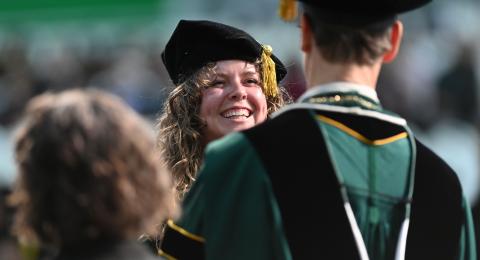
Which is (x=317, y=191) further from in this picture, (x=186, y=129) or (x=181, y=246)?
(x=186, y=129)

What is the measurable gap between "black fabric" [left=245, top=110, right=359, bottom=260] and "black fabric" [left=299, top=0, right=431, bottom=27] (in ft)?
1.06

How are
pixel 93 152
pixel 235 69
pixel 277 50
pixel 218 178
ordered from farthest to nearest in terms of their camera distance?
pixel 277 50 → pixel 235 69 → pixel 218 178 → pixel 93 152

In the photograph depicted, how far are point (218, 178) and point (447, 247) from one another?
2.43 feet

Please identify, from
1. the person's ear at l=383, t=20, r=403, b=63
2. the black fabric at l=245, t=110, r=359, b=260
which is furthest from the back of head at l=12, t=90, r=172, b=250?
the person's ear at l=383, t=20, r=403, b=63

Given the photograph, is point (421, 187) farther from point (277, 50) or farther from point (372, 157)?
point (277, 50)

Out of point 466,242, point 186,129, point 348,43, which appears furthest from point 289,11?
point 186,129

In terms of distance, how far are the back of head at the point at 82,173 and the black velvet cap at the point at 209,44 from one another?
2001mm

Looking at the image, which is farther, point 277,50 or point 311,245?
point 277,50

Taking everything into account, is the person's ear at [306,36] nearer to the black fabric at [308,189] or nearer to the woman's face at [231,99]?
the black fabric at [308,189]

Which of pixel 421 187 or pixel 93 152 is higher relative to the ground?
pixel 93 152

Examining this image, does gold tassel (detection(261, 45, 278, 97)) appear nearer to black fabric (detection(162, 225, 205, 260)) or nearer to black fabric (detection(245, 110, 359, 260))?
black fabric (detection(162, 225, 205, 260))

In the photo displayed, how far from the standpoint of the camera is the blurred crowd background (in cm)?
1018

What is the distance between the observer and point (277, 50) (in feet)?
33.1

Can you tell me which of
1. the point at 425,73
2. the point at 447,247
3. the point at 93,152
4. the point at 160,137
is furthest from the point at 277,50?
the point at 93,152
